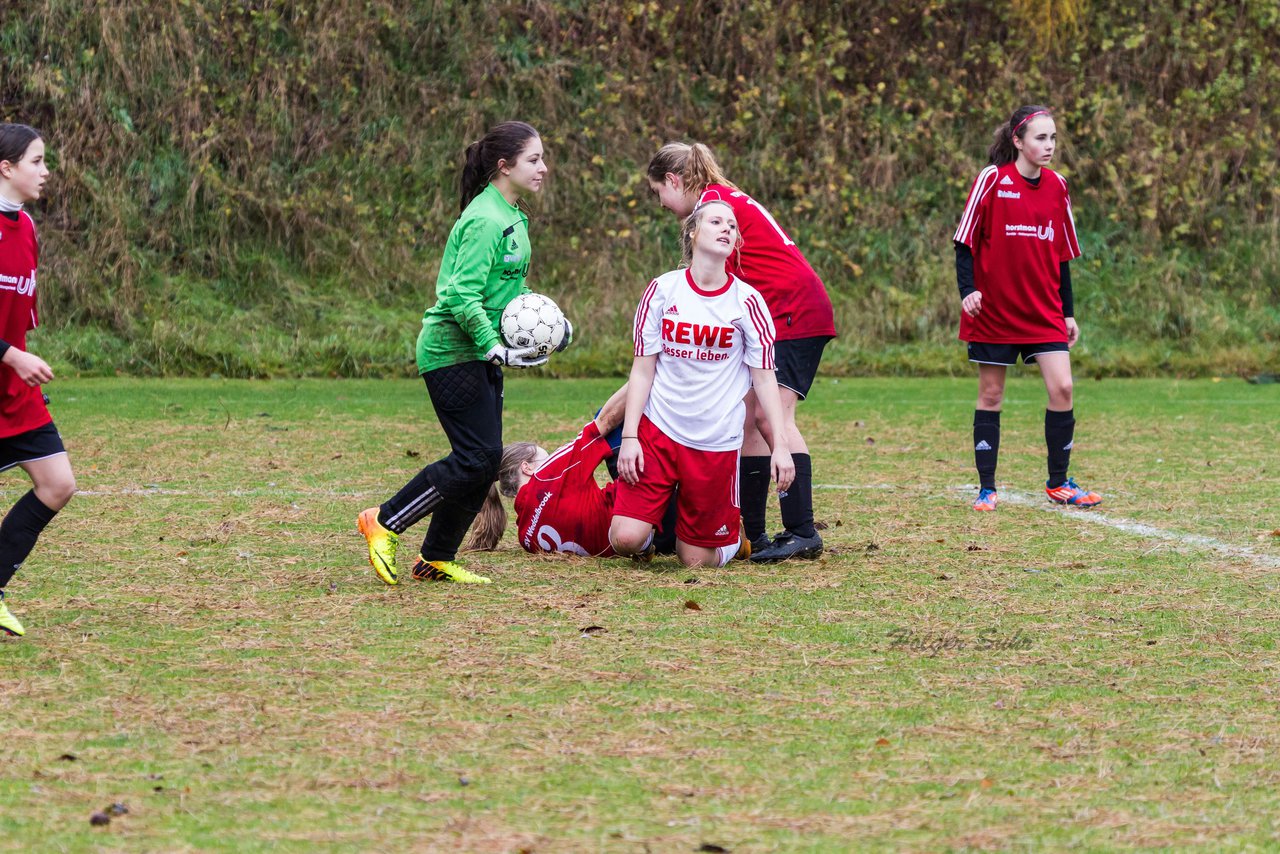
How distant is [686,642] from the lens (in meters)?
4.71

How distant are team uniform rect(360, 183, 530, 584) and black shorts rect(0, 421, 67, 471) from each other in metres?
1.26

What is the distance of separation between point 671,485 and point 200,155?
13436 mm

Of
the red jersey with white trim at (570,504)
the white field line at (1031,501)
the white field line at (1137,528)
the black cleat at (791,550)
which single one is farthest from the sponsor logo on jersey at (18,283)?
the white field line at (1137,528)

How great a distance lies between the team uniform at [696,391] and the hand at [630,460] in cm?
8

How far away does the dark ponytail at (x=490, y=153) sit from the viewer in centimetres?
570

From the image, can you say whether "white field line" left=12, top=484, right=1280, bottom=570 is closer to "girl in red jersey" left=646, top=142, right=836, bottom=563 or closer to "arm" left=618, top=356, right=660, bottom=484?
"girl in red jersey" left=646, top=142, right=836, bottom=563

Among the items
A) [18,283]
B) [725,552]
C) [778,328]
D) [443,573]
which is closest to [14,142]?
[18,283]

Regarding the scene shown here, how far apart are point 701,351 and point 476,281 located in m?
0.95

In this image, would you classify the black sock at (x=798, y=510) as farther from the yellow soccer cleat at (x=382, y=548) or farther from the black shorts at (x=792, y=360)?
the yellow soccer cleat at (x=382, y=548)

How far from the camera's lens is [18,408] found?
469 cm

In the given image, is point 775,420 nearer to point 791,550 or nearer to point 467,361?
point 791,550

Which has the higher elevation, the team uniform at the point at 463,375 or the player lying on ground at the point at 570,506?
the team uniform at the point at 463,375

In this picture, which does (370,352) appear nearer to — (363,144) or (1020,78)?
(363,144)

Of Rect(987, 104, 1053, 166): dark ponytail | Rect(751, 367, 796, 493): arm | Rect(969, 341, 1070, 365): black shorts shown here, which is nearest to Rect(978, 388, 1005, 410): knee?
Rect(969, 341, 1070, 365): black shorts
